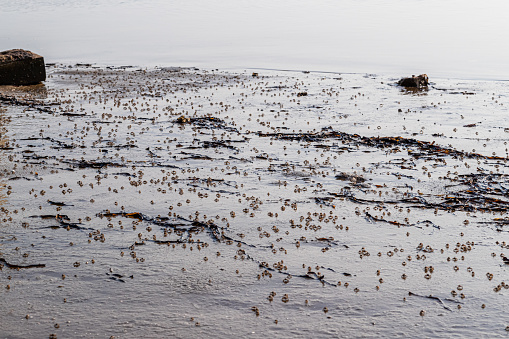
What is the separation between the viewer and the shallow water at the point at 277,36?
129 ft

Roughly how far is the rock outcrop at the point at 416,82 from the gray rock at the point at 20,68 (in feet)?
65.8

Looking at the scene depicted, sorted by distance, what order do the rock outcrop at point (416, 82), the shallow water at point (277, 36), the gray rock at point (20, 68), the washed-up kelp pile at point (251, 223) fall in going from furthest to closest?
the shallow water at point (277, 36)
the rock outcrop at point (416, 82)
the gray rock at point (20, 68)
the washed-up kelp pile at point (251, 223)

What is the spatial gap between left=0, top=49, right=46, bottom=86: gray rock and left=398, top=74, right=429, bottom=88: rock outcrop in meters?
20.0

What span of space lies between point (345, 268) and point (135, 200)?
5489mm

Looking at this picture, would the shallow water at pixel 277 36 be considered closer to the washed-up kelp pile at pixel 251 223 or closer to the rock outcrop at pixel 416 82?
the rock outcrop at pixel 416 82

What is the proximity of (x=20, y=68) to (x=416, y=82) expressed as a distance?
21368 millimetres

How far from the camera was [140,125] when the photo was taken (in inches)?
796

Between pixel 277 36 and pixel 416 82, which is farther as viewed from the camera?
pixel 277 36

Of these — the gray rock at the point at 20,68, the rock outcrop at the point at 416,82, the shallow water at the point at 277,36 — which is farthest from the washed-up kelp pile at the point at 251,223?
the shallow water at the point at 277,36

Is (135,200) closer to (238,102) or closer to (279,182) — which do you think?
(279,182)

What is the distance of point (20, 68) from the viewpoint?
→ 28.6 m

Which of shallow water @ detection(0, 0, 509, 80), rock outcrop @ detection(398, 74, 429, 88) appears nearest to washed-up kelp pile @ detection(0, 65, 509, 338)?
rock outcrop @ detection(398, 74, 429, 88)

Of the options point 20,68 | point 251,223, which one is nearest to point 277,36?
point 20,68

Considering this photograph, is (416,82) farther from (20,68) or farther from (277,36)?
(277,36)
